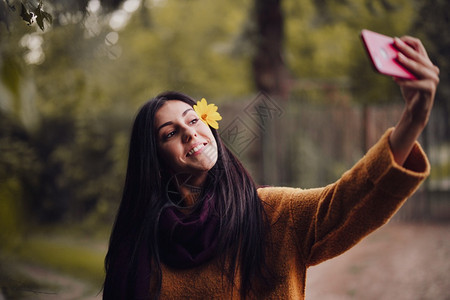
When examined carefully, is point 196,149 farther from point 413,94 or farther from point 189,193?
point 413,94

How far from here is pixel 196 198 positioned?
1.88 metres

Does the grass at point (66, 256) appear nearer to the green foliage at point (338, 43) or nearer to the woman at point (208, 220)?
the woman at point (208, 220)

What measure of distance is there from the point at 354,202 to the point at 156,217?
839 millimetres

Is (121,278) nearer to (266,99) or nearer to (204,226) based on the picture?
Answer: (204,226)

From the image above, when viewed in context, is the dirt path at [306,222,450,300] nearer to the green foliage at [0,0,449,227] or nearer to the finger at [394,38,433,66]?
the green foliage at [0,0,449,227]

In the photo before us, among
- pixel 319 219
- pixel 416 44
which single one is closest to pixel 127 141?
pixel 319 219

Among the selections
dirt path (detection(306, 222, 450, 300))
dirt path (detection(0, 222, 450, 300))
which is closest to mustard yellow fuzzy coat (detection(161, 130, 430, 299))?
dirt path (detection(0, 222, 450, 300))

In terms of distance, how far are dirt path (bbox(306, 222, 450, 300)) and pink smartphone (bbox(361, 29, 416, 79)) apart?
4.57m

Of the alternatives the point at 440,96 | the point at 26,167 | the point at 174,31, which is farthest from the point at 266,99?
the point at 174,31

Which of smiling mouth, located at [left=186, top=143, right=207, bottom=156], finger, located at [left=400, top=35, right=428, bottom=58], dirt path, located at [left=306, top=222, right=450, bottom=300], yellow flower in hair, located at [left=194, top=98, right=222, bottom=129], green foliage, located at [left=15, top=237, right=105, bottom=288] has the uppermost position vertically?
green foliage, located at [left=15, top=237, right=105, bottom=288]

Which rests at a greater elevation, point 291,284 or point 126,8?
point 126,8

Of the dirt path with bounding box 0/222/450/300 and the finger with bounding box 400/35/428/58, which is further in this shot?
the dirt path with bounding box 0/222/450/300

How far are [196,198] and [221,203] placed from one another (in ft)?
0.47

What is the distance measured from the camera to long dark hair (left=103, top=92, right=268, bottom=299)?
1.72m
